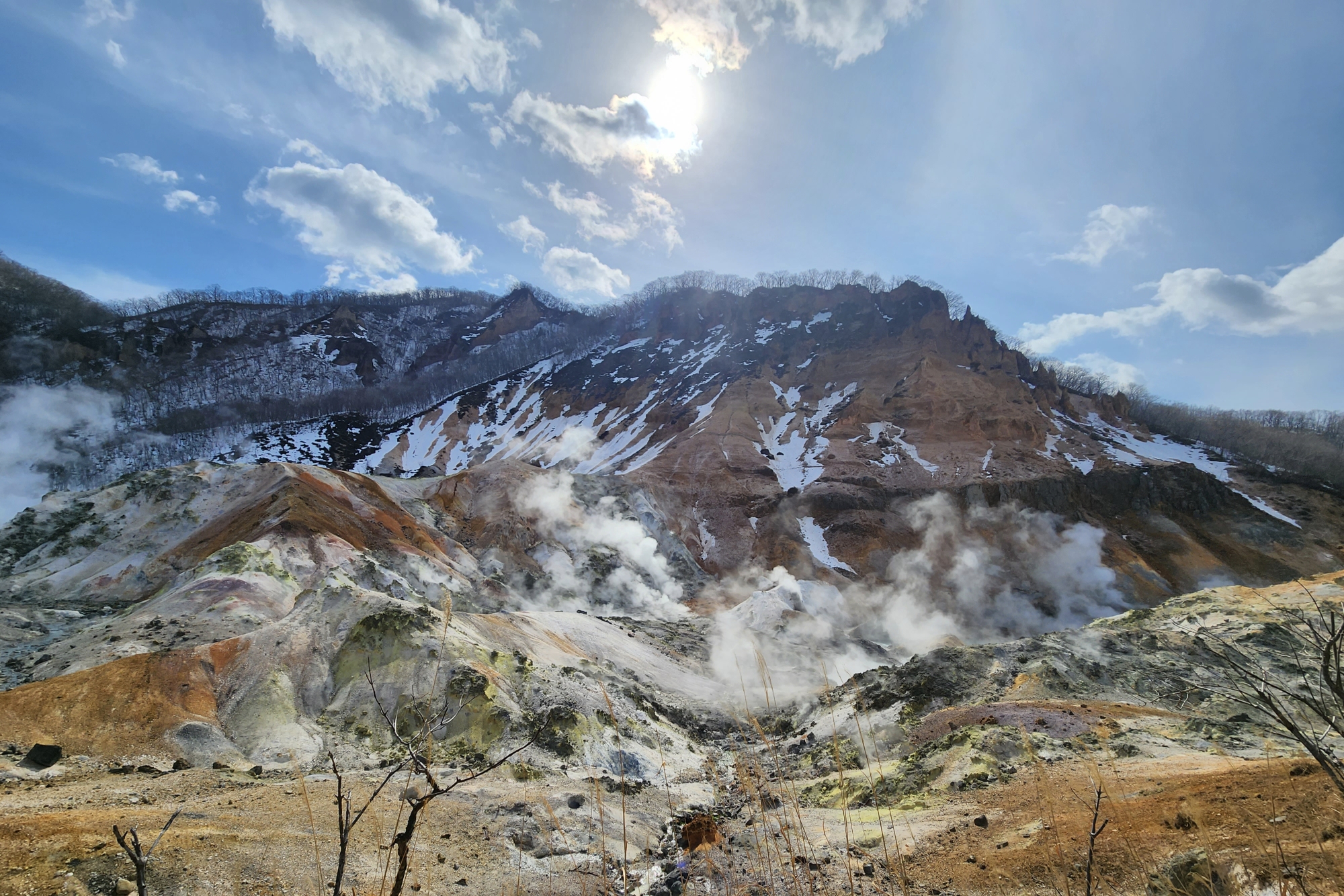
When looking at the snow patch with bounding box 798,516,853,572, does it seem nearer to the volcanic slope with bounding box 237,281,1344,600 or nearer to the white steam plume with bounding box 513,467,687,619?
the volcanic slope with bounding box 237,281,1344,600

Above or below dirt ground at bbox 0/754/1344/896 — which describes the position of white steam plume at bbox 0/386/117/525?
above

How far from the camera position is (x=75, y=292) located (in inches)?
4601

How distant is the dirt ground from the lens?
6.78 meters

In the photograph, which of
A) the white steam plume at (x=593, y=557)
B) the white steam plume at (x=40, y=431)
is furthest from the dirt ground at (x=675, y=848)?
the white steam plume at (x=40, y=431)

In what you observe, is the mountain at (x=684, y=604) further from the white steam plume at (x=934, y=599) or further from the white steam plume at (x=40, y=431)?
the white steam plume at (x=40, y=431)

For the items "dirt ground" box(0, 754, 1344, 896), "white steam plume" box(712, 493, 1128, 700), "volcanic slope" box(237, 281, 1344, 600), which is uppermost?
"volcanic slope" box(237, 281, 1344, 600)

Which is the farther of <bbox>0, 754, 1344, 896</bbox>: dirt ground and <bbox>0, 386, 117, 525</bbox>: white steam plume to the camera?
<bbox>0, 386, 117, 525</bbox>: white steam plume

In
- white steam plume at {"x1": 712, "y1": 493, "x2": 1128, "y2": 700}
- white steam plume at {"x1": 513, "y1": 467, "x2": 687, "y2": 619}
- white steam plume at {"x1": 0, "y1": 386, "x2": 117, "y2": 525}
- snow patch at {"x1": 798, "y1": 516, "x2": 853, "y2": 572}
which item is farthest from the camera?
white steam plume at {"x1": 0, "y1": 386, "x2": 117, "y2": 525}

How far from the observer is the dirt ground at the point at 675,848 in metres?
6.78

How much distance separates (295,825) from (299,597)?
13.4 m

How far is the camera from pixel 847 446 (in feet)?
220

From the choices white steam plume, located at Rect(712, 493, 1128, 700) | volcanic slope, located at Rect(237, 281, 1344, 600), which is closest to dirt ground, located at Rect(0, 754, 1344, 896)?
white steam plume, located at Rect(712, 493, 1128, 700)

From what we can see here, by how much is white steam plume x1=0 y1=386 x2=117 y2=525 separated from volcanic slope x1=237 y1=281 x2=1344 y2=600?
18167 mm

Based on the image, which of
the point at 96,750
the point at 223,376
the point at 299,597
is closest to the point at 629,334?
the point at 223,376
